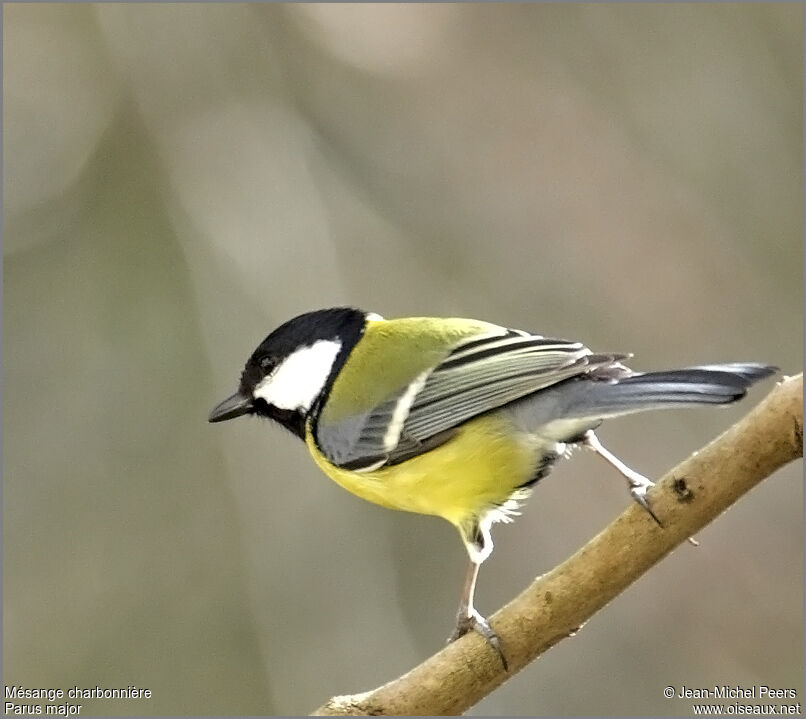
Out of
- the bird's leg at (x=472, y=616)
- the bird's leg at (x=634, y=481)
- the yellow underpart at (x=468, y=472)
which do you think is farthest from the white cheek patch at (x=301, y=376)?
the bird's leg at (x=634, y=481)

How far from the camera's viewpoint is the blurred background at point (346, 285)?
281 cm

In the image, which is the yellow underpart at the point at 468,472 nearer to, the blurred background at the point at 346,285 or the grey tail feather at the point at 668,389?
the grey tail feather at the point at 668,389

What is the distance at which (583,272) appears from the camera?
322cm

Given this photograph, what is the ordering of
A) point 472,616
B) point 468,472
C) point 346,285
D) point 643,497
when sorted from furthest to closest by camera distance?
point 346,285 → point 468,472 → point 472,616 → point 643,497

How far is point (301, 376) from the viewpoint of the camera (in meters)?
2.12

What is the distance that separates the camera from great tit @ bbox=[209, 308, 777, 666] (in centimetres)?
163

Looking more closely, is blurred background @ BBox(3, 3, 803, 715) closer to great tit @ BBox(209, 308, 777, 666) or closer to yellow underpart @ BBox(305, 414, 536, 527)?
great tit @ BBox(209, 308, 777, 666)

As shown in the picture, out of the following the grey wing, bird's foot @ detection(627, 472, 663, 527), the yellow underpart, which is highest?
the grey wing


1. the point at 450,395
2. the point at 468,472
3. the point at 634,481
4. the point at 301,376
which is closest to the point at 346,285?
the point at 301,376

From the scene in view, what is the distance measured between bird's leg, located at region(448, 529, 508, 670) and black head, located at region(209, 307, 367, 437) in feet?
1.70

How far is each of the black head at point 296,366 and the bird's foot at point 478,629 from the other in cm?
61

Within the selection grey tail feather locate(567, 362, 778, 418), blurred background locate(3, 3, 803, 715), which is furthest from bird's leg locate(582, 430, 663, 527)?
blurred background locate(3, 3, 803, 715)

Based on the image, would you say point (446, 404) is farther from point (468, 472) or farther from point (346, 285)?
point (346, 285)

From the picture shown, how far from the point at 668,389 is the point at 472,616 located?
20.0 inches
